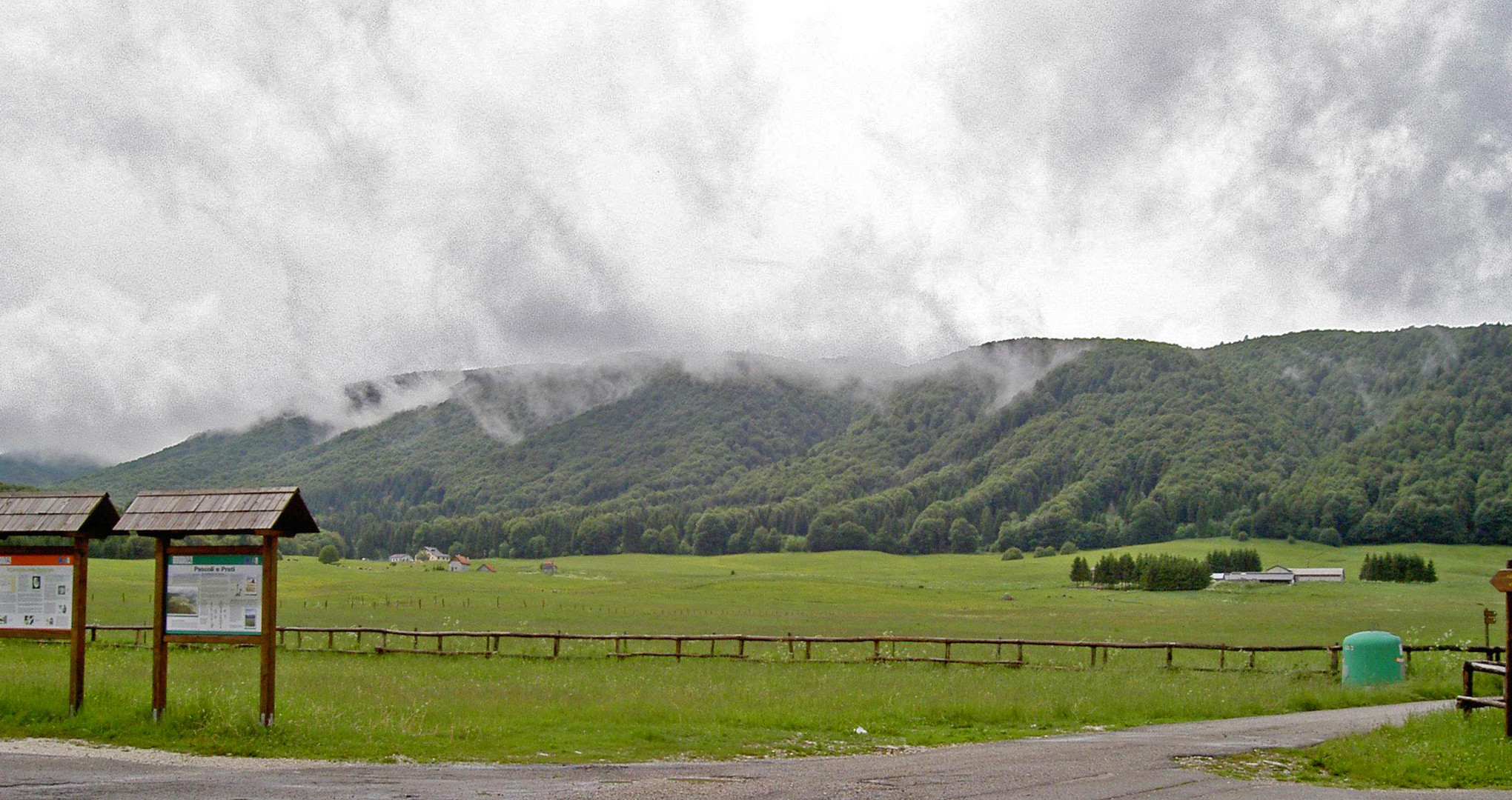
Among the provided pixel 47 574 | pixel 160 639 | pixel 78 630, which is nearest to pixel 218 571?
pixel 160 639

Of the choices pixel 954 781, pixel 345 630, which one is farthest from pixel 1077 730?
pixel 345 630

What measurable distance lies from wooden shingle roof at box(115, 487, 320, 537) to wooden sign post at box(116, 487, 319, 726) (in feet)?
0.04

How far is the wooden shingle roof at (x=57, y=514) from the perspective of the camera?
20.2 m

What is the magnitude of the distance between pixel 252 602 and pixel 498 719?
502cm

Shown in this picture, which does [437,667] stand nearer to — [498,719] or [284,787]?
[498,719]

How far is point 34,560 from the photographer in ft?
66.7

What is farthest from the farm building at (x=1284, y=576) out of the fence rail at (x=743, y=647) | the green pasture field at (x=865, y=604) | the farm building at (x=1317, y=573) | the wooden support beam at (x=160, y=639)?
the wooden support beam at (x=160, y=639)

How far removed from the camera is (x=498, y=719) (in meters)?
21.3

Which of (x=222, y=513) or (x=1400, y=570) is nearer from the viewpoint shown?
(x=222, y=513)

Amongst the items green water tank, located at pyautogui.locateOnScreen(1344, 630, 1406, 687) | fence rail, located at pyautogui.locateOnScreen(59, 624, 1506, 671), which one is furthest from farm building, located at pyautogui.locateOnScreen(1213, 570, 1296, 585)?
green water tank, located at pyautogui.locateOnScreen(1344, 630, 1406, 687)

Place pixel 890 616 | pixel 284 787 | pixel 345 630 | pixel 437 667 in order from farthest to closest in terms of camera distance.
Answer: pixel 890 616, pixel 345 630, pixel 437 667, pixel 284 787

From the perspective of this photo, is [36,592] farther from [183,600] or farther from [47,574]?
[183,600]

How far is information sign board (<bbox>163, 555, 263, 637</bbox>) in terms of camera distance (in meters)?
18.9

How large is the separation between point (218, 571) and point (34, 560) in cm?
407
